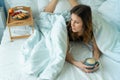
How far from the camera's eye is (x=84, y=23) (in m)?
1.45

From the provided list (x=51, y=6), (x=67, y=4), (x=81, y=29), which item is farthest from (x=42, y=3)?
(x=81, y=29)

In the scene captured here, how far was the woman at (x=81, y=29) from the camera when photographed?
1.41 meters

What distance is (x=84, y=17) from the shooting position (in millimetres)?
1423

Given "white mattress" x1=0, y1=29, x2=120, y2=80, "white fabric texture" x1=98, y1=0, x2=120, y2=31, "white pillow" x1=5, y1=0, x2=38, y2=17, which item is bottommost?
"white mattress" x1=0, y1=29, x2=120, y2=80

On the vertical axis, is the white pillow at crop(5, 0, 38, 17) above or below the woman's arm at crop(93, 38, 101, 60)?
above

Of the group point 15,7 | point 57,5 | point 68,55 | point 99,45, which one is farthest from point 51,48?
point 15,7

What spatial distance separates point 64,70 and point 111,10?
80cm

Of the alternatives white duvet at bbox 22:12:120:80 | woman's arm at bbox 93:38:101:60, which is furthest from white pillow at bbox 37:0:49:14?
woman's arm at bbox 93:38:101:60

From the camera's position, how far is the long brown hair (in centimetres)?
142

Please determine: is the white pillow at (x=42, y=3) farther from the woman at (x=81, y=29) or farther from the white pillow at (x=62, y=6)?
the woman at (x=81, y=29)

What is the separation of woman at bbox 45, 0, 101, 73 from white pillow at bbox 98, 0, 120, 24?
343mm

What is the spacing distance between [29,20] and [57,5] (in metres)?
0.34

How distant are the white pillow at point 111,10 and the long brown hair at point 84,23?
1.15ft

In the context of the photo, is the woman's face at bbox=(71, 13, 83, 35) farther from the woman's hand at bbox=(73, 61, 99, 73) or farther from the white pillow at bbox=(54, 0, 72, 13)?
the white pillow at bbox=(54, 0, 72, 13)
